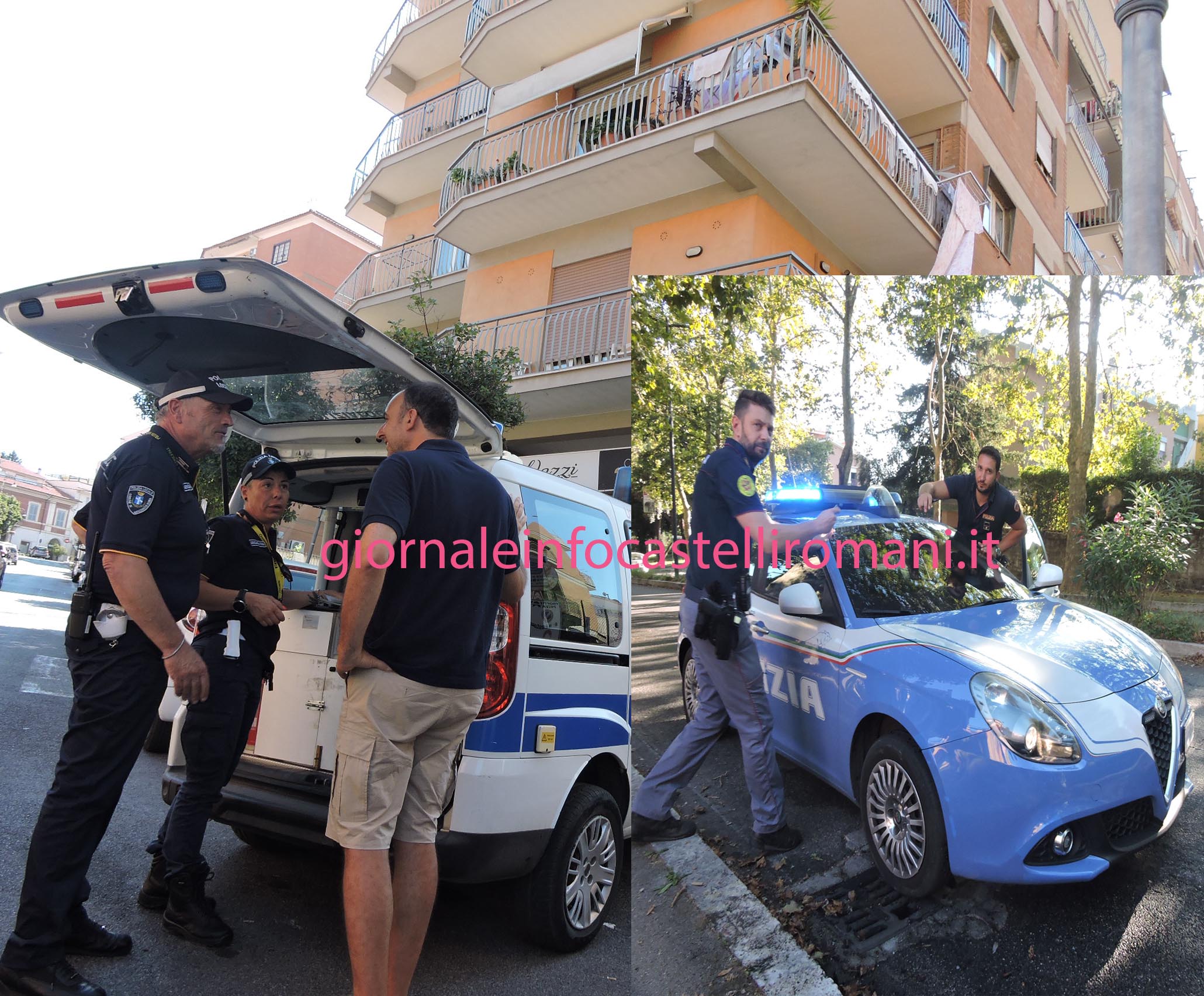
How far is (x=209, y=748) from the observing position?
3.04m

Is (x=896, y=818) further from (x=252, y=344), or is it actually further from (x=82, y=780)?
(x=252, y=344)

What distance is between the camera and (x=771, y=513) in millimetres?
1536

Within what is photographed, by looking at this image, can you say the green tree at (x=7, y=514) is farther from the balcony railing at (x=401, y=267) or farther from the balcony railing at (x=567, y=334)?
the balcony railing at (x=567, y=334)

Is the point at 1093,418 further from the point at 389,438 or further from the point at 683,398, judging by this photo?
the point at 389,438

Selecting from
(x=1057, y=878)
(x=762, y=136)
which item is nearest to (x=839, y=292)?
(x=1057, y=878)

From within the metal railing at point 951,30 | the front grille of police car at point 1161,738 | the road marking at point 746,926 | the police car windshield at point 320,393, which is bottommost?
the road marking at point 746,926

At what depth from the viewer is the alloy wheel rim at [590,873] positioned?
3039 mm

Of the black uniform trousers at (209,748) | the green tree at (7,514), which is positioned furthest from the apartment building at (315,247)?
the green tree at (7,514)

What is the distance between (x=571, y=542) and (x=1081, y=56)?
5188mm

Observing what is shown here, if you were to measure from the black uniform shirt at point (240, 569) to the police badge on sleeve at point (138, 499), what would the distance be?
56cm

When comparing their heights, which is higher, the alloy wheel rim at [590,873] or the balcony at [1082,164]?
the balcony at [1082,164]

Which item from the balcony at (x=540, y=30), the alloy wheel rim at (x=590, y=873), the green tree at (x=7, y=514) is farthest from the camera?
the green tree at (x=7, y=514)

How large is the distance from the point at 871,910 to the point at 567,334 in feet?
24.5

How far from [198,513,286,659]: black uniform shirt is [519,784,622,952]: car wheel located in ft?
4.63
